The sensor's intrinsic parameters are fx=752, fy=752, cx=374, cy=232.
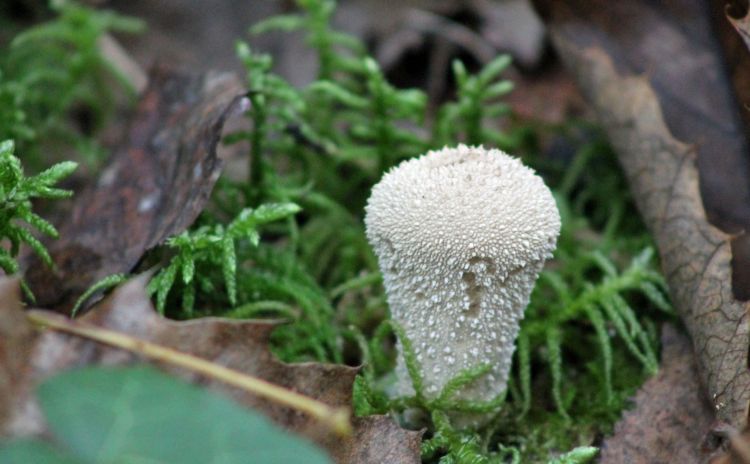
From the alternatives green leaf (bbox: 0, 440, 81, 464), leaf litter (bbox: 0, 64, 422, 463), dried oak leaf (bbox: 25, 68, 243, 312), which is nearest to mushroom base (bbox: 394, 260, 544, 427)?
leaf litter (bbox: 0, 64, 422, 463)

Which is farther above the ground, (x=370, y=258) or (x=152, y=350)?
(x=152, y=350)

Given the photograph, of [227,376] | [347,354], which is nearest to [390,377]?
Answer: [347,354]

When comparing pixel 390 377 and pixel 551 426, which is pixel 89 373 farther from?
pixel 551 426

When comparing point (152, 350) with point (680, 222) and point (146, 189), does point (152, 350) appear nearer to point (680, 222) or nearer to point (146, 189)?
point (146, 189)

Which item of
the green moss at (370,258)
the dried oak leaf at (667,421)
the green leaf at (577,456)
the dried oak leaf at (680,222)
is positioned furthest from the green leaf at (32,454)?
the dried oak leaf at (680,222)

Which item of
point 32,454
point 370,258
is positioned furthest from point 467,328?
point 32,454

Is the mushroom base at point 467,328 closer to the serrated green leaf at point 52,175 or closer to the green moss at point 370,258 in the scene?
the green moss at point 370,258

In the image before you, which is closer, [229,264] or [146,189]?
[229,264]
